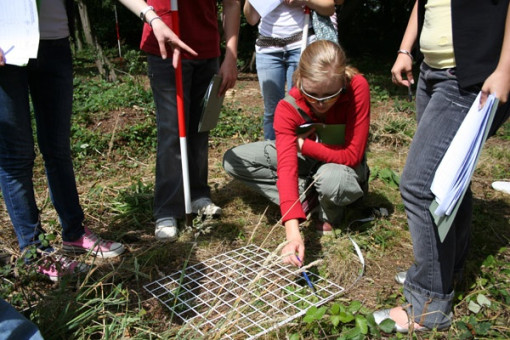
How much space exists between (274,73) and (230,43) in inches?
22.6

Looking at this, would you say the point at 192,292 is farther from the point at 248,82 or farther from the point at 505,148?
the point at 248,82

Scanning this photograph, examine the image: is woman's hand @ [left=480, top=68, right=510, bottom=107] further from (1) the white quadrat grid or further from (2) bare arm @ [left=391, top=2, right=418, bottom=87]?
(1) the white quadrat grid

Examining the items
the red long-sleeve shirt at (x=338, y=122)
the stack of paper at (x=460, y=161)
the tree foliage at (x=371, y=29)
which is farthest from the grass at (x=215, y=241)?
the tree foliage at (x=371, y=29)

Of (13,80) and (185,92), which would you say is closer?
(13,80)

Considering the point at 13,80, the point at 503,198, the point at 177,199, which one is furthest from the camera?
the point at 503,198

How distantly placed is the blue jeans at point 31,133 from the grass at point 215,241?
210 millimetres

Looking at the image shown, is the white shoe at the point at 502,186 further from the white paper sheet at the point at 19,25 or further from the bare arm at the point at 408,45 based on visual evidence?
the white paper sheet at the point at 19,25

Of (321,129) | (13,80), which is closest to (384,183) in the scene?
(321,129)

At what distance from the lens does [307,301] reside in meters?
2.00

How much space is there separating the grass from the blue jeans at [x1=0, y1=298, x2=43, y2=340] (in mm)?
303

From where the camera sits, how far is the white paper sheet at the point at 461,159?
1.49 metres

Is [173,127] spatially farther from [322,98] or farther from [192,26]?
[322,98]

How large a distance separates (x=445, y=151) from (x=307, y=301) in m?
0.91

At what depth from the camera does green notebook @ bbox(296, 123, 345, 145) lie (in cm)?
259
